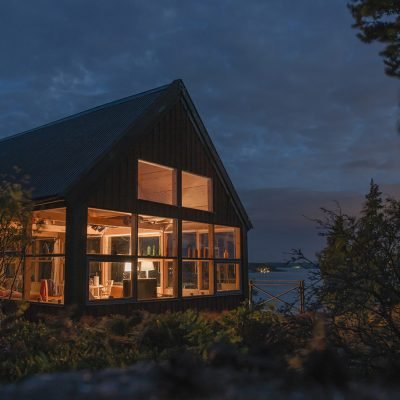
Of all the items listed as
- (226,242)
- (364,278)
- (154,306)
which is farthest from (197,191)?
(364,278)

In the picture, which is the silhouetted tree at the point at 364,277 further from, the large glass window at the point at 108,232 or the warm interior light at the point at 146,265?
the warm interior light at the point at 146,265

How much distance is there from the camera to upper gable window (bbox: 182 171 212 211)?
14.7 m

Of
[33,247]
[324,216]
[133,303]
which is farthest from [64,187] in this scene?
[324,216]

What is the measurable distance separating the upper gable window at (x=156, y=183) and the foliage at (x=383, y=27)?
271 inches

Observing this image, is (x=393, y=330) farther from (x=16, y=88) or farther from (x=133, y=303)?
(x=16, y=88)

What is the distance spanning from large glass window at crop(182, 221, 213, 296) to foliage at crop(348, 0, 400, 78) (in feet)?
26.1

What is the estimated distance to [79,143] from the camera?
1316cm

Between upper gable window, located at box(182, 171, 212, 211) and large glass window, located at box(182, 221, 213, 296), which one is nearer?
large glass window, located at box(182, 221, 213, 296)

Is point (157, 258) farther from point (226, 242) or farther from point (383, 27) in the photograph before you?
point (383, 27)

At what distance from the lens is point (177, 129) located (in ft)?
47.1

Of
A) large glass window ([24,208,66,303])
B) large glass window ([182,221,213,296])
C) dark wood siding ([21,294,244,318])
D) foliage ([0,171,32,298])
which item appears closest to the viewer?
foliage ([0,171,32,298])

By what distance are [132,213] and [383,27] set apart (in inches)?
287

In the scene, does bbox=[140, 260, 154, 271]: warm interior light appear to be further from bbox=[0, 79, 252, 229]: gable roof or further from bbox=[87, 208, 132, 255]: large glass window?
bbox=[0, 79, 252, 229]: gable roof

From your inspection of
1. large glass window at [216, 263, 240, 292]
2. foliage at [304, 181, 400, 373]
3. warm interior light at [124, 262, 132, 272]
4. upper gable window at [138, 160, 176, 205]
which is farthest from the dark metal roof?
foliage at [304, 181, 400, 373]
